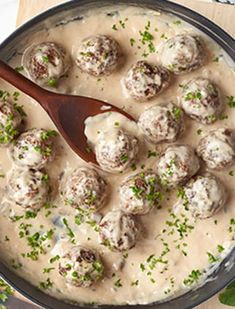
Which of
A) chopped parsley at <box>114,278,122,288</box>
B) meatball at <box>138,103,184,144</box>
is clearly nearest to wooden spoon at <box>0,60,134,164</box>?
meatball at <box>138,103,184,144</box>

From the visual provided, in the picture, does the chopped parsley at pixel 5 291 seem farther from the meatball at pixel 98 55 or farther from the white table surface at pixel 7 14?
the white table surface at pixel 7 14

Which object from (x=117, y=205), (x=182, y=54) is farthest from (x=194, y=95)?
(x=117, y=205)

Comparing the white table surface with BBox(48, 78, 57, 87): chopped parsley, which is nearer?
Result: BBox(48, 78, 57, 87): chopped parsley

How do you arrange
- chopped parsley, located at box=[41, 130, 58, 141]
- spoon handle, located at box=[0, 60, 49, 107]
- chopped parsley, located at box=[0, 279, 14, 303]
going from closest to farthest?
spoon handle, located at box=[0, 60, 49, 107]
chopped parsley, located at box=[41, 130, 58, 141]
chopped parsley, located at box=[0, 279, 14, 303]

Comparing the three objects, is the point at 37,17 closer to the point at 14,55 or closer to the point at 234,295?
the point at 14,55

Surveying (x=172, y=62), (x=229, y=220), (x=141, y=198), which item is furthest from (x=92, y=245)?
(x=172, y=62)

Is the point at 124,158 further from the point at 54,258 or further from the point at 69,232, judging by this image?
the point at 54,258

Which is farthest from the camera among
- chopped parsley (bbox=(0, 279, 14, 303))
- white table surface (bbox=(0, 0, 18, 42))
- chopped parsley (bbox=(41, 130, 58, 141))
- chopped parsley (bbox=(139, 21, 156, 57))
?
white table surface (bbox=(0, 0, 18, 42))

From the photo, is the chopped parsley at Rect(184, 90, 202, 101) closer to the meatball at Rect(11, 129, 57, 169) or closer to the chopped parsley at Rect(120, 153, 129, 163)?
the chopped parsley at Rect(120, 153, 129, 163)
